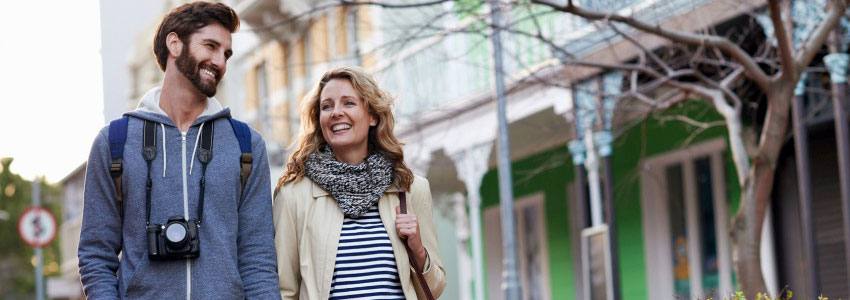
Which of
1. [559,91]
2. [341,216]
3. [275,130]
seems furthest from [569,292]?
[341,216]

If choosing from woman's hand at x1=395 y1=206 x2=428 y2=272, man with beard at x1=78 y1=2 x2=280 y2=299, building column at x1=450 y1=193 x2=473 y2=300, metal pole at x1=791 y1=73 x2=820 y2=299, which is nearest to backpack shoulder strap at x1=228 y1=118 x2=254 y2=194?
man with beard at x1=78 y1=2 x2=280 y2=299

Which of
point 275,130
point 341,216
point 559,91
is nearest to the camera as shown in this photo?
point 341,216

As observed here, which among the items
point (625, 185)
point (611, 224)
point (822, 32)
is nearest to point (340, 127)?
point (822, 32)

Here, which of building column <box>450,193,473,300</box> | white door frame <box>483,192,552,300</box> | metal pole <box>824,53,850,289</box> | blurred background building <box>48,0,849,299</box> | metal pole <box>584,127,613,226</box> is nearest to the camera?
metal pole <box>824,53,850,289</box>

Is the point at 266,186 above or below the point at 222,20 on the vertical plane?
below

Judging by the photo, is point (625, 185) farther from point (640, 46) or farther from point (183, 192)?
point (183, 192)

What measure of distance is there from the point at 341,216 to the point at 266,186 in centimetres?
39

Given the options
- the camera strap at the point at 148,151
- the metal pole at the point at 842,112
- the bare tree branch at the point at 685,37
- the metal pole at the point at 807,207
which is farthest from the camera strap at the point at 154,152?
the metal pole at the point at 842,112

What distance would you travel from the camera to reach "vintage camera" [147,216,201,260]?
505cm

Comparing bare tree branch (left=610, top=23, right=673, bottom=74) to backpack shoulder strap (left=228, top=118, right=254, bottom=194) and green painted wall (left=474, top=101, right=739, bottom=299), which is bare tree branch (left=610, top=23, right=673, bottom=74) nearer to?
green painted wall (left=474, top=101, right=739, bottom=299)

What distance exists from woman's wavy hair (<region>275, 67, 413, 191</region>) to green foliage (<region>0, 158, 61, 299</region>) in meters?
54.4

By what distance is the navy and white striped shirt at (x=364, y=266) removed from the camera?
557 cm

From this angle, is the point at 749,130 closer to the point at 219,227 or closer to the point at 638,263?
the point at 638,263

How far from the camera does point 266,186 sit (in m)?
5.39
